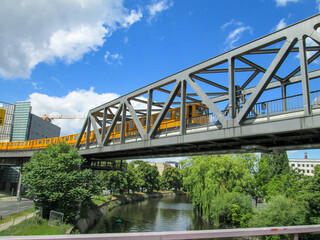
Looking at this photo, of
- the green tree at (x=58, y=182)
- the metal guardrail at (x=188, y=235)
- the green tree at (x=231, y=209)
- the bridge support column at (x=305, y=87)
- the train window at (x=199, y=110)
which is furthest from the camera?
the green tree at (x=231, y=209)

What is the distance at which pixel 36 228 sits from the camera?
23.2 meters

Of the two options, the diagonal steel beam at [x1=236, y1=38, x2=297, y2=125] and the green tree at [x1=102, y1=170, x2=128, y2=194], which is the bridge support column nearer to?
the diagonal steel beam at [x1=236, y1=38, x2=297, y2=125]

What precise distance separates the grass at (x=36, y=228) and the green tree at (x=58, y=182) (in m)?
2.07

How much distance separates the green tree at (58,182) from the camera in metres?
26.7

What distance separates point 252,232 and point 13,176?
86002 mm

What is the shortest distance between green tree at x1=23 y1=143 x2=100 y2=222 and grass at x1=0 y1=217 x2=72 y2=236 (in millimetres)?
2066

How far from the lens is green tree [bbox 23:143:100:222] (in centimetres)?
2672

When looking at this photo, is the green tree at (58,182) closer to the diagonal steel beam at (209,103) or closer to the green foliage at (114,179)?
the diagonal steel beam at (209,103)

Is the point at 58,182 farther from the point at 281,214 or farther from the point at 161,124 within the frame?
the point at 281,214

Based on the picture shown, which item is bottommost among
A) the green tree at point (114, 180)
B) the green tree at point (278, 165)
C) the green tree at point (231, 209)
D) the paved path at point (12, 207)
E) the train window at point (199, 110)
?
the paved path at point (12, 207)

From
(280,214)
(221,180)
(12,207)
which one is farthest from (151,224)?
(280,214)

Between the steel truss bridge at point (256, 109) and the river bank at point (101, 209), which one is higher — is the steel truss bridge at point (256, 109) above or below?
above

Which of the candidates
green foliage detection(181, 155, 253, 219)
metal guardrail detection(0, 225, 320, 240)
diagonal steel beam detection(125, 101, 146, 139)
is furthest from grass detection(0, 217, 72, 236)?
metal guardrail detection(0, 225, 320, 240)

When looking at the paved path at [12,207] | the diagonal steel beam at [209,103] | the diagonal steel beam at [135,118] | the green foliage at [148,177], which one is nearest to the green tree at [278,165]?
the diagonal steel beam at [135,118]
